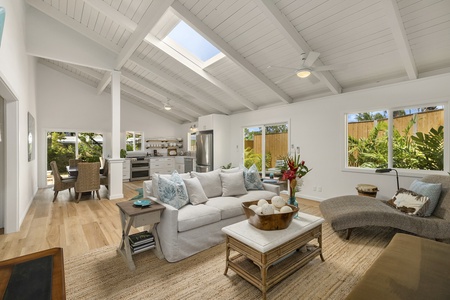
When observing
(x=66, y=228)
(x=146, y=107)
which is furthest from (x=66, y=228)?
(x=146, y=107)

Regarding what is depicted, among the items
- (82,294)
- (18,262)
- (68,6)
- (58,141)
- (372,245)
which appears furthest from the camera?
(58,141)

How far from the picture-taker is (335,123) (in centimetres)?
447

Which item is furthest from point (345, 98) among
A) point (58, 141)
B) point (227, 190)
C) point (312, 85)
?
point (58, 141)

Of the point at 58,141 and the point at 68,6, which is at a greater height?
the point at 68,6

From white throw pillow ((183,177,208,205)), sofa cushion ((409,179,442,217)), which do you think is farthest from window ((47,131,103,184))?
sofa cushion ((409,179,442,217))

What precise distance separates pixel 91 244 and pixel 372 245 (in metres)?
3.61

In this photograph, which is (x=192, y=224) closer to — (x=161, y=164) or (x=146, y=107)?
(x=161, y=164)

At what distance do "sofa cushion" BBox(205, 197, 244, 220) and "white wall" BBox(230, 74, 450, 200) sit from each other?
8.45 feet

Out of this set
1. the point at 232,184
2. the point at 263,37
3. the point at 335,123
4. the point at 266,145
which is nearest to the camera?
the point at 232,184

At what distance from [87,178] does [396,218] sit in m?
5.71

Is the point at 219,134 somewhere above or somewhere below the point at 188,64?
below

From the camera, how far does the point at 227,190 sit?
330 centimetres

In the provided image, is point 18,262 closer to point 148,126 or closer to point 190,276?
point 190,276

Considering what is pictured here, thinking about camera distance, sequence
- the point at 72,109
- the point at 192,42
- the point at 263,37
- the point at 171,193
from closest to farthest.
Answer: the point at 171,193, the point at 263,37, the point at 192,42, the point at 72,109
